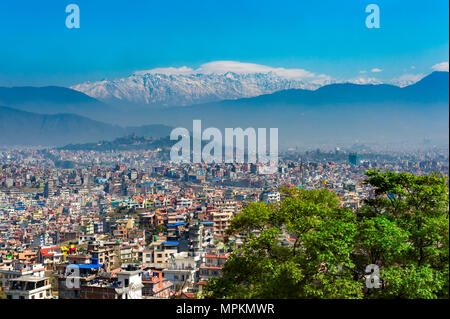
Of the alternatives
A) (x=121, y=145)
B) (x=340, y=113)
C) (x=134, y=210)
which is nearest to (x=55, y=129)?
(x=121, y=145)

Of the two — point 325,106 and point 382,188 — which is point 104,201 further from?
point 382,188

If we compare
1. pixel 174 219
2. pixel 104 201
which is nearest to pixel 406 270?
pixel 174 219

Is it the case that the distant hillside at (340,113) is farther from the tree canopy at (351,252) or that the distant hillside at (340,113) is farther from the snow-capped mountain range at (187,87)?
the tree canopy at (351,252)

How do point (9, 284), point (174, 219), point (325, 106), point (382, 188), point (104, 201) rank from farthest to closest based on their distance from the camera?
point (325, 106) < point (104, 201) < point (174, 219) < point (9, 284) < point (382, 188)

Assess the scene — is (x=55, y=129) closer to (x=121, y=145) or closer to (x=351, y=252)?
(x=121, y=145)

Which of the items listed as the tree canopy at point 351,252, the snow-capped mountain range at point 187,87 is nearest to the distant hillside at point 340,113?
the snow-capped mountain range at point 187,87

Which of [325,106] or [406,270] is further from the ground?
[325,106]
